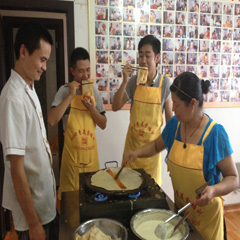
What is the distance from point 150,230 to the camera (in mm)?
1163

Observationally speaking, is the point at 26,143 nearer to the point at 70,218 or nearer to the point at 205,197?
the point at 70,218

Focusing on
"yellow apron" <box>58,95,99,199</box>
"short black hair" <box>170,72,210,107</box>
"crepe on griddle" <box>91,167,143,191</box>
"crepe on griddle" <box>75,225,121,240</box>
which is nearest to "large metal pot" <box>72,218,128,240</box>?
"crepe on griddle" <box>75,225,121,240</box>

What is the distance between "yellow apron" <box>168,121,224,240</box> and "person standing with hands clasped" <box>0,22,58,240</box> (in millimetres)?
783

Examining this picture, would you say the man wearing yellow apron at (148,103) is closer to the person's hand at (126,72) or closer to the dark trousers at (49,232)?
the person's hand at (126,72)

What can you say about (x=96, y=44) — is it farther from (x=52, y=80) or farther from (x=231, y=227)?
(x=231, y=227)

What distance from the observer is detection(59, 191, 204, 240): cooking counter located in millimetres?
1147

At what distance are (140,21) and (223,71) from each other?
117cm

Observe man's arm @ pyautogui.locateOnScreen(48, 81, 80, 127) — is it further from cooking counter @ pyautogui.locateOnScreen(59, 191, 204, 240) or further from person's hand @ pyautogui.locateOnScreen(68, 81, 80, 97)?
cooking counter @ pyautogui.locateOnScreen(59, 191, 204, 240)

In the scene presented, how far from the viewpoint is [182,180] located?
1.43 metres

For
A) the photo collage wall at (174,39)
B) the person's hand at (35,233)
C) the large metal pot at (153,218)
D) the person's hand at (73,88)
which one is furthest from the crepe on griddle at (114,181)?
the photo collage wall at (174,39)

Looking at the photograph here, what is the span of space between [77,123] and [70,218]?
0.95 metres

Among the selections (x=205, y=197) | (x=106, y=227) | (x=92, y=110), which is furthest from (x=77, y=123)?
(x=205, y=197)

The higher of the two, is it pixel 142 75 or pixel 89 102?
pixel 142 75

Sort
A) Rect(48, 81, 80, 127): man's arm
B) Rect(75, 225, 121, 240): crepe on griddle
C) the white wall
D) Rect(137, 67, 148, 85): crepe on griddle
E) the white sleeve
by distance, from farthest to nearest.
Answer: the white wall
Rect(137, 67, 148, 85): crepe on griddle
Rect(48, 81, 80, 127): man's arm
the white sleeve
Rect(75, 225, 121, 240): crepe on griddle
